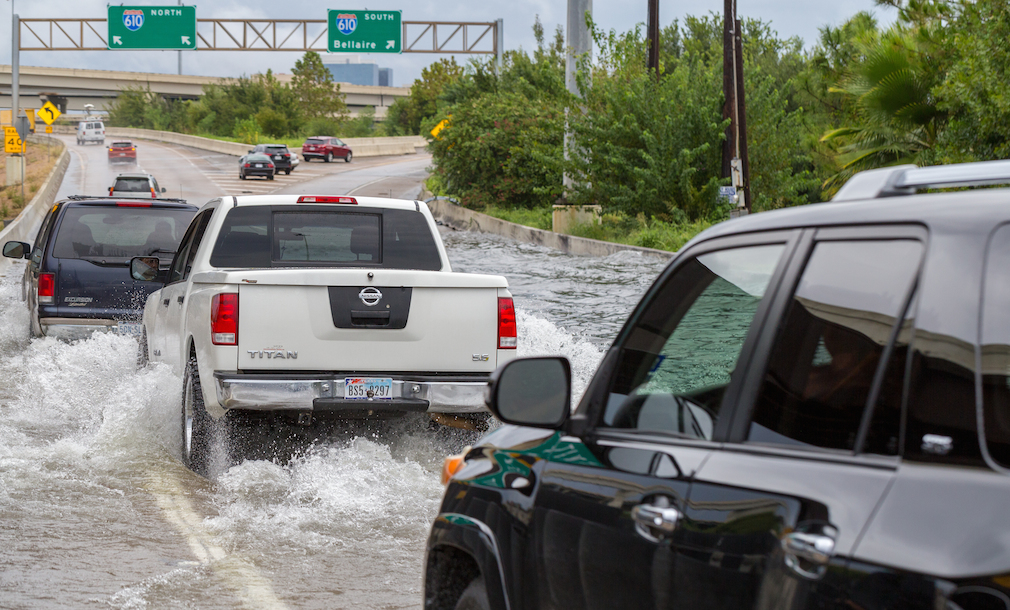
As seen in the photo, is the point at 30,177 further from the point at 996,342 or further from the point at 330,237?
the point at 996,342

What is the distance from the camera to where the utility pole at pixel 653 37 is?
105 feet

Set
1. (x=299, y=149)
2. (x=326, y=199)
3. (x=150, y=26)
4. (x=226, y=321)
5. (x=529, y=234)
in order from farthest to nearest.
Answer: (x=299, y=149) → (x=150, y=26) → (x=529, y=234) → (x=326, y=199) → (x=226, y=321)

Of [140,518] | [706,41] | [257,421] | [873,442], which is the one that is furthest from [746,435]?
[706,41]

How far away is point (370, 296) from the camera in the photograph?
7359 millimetres

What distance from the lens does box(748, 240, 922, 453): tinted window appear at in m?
→ 1.99

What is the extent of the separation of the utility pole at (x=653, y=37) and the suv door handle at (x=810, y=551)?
98.4 ft

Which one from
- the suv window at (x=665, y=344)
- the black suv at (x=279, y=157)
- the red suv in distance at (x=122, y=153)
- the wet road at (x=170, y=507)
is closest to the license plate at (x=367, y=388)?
the wet road at (x=170, y=507)

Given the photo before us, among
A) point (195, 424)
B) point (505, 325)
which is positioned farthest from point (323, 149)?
point (505, 325)

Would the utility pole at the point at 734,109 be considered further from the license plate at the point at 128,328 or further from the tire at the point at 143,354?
the tire at the point at 143,354

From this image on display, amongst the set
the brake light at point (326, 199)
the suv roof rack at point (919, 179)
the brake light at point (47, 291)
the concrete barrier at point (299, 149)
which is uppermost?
the concrete barrier at point (299, 149)

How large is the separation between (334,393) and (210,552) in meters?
1.56

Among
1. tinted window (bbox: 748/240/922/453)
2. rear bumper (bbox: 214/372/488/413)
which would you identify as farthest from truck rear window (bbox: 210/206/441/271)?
tinted window (bbox: 748/240/922/453)

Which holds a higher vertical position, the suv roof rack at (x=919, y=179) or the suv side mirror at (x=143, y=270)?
the suv roof rack at (x=919, y=179)

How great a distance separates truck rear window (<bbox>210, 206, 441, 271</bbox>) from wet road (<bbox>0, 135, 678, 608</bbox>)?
1177 millimetres
